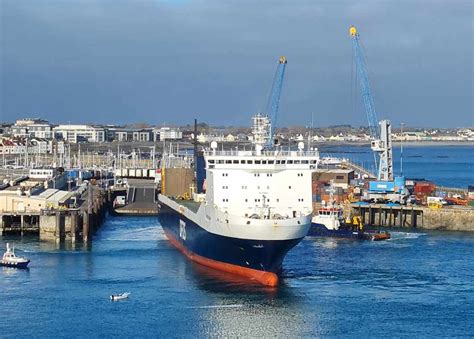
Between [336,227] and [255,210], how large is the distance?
17.0 m

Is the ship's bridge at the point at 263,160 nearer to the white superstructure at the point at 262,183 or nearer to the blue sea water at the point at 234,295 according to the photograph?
the white superstructure at the point at 262,183

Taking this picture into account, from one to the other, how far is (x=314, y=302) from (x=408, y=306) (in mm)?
3340

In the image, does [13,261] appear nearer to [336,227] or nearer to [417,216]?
[336,227]

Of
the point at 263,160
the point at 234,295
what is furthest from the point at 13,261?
the point at 263,160

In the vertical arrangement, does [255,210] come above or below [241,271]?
above

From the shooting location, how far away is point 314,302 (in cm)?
3531

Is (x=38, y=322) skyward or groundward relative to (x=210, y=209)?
groundward

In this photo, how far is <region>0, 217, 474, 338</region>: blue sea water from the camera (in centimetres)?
3180

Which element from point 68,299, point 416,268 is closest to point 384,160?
point 416,268

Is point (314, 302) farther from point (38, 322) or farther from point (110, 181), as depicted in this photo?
point (110, 181)

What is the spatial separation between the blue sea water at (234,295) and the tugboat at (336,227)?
4.62m

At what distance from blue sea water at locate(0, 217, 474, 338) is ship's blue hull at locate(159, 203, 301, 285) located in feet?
2.00

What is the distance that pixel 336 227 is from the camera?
56.5 metres

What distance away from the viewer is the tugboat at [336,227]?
5484 centimetres
